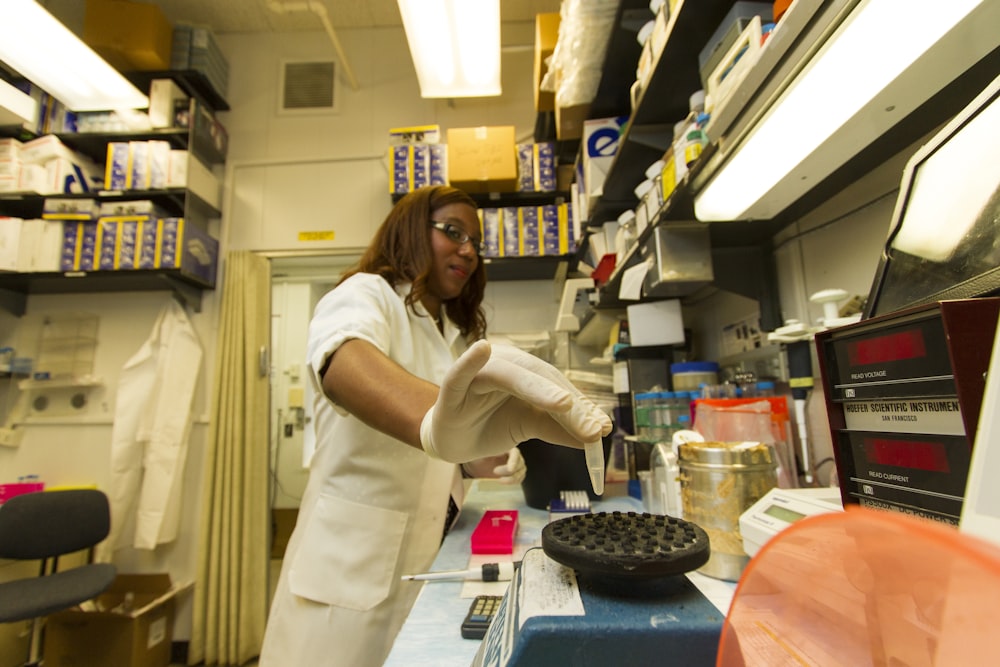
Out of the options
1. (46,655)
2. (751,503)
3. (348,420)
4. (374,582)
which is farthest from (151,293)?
(751,503)

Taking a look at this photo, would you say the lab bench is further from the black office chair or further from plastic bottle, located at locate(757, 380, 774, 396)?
the black office chair

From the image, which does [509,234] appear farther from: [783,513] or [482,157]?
[783,513]

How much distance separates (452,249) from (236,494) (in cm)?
207

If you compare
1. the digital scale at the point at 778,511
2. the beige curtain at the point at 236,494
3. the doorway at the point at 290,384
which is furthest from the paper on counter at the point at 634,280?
the beige curtain at the point at 236,494

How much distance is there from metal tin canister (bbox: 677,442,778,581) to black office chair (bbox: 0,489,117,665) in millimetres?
2390

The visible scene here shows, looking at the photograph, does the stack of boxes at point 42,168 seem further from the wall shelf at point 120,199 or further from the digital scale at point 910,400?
the digital scale at point 910,400

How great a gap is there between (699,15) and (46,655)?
3533mm

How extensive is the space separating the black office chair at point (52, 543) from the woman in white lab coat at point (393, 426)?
4.86 ft

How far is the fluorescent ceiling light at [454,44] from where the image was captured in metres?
1.69

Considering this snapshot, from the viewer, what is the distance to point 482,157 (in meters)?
2.44

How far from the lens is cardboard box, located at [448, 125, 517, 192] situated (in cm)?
242

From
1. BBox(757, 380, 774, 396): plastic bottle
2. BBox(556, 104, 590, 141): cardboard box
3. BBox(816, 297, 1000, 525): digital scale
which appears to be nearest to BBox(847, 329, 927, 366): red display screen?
BBox(816, 297, 1000, 525): digital scale

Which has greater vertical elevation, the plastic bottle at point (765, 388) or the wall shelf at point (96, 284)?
the wall shelf at point (96, 284)

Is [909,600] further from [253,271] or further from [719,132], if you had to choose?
[253,271]
